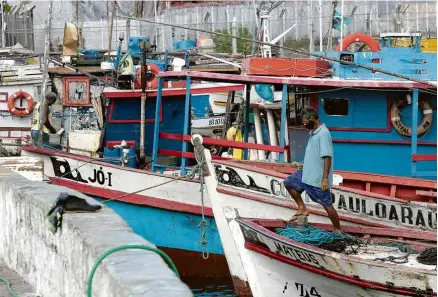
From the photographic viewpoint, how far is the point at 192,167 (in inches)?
560

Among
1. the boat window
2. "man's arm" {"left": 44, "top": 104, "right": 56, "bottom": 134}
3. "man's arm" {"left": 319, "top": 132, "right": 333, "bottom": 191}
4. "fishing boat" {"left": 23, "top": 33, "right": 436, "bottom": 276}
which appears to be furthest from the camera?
"man's arm" {"left": 44, "top": 104, "right": 56, "bottom": 134}

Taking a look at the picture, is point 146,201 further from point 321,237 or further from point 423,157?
point 321,237

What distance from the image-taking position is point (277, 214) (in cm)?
1234

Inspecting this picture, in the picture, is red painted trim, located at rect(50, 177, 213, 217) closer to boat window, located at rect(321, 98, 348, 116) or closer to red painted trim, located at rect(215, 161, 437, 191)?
red painted trim, located at rect(215, 161, 437, 191)

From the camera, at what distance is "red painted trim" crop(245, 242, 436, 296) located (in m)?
9.23

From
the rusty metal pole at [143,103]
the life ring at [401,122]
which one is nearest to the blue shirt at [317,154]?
the life ring at [401,122]

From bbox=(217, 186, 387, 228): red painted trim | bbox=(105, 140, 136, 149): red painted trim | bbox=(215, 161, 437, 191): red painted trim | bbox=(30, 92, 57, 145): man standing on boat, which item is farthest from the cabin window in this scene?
bbox=(30, 92, 57, 145): man standing on boat

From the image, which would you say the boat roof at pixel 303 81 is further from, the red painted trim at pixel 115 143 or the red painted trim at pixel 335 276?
the red painted trim at pixel 335 276

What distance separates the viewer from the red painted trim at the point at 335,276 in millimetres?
9234

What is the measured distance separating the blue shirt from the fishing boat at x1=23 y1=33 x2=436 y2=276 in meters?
1.83

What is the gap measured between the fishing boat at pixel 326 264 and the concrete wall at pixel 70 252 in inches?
125

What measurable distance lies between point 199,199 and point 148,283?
940 cm

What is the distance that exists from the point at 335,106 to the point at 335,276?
13.9ft

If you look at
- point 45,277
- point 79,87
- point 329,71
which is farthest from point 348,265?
point 79,87
